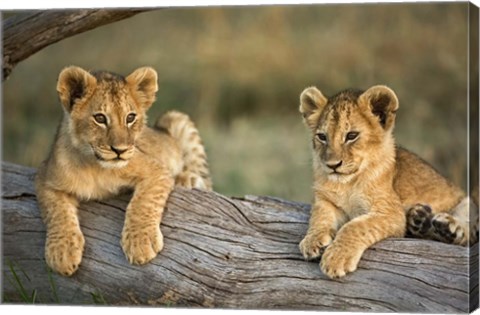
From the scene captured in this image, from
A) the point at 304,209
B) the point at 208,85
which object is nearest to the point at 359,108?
the point at 304,209

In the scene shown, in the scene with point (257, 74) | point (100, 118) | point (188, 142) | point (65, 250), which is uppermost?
point (257, 74)

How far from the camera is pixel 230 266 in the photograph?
5367mm

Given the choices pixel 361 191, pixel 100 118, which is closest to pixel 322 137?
pixel 361 191

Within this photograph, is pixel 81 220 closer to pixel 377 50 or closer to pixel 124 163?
pixel 124 163

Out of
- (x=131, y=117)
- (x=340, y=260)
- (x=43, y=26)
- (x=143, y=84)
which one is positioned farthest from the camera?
(x=43, y=26)

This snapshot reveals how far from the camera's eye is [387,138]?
518 cm

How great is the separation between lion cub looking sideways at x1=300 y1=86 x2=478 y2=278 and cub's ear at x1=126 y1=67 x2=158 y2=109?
80 cm

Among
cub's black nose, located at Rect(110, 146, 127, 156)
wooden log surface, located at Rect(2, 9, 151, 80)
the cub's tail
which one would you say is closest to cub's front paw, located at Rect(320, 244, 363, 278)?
cub's black nose, located at Rect(110, 146, 127, 156)

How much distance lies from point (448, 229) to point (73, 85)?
1.88m

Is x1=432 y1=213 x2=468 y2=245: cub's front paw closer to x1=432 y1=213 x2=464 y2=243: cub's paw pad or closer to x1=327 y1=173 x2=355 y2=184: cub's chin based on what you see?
x1=432 y1=213 x2=464 y2=243: cub's paw pad

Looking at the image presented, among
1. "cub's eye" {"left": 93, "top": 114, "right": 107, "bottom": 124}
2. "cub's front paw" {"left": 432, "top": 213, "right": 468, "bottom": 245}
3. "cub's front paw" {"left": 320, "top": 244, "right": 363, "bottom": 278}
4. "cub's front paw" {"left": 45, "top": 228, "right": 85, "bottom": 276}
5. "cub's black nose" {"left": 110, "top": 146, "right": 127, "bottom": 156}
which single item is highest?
"cub's eye" {"left": 93, "top": 114, "right": 107, "bottom": 124}

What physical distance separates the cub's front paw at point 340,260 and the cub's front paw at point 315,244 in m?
0.08

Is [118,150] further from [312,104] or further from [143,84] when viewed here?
[312,104]

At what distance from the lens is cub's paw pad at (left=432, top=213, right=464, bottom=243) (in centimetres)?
502
